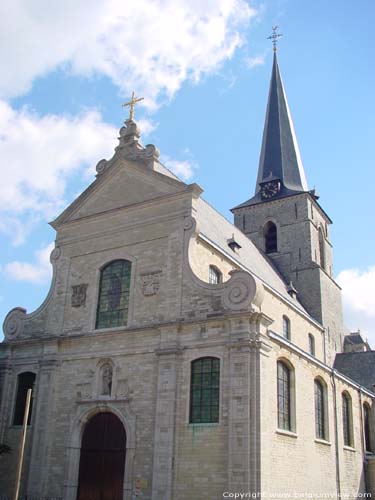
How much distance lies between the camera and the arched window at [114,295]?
18406 millimetres

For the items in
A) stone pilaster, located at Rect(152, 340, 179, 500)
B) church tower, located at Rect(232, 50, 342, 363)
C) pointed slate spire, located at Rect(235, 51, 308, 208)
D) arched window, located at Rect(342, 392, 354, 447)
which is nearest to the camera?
stone pilaster, located at Rect(152, 340, 179, 500)

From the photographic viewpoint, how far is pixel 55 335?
19.2m

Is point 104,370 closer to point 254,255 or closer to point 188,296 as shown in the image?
point 188,296

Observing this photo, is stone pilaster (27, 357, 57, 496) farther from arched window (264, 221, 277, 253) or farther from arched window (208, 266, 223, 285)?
arched window (264, 221, 277, 253)

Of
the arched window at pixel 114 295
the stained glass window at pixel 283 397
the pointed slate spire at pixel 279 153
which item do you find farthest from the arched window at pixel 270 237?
the stained glass window at pixel 283 397

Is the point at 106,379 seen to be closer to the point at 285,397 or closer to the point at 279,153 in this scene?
the point at 285,397

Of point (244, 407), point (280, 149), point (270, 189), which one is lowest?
point (244, 407)

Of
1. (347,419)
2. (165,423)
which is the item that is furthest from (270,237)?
(165,423)

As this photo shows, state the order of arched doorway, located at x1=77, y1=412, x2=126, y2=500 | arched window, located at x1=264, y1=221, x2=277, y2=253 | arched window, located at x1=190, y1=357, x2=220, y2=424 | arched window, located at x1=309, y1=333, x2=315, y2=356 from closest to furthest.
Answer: arched window, located at x1=190, y1=357, x2=220, y2=424 < arched doorway, located at x1=77, y1=412, x2=126, y2=500 < arched window, located at x1=309, y1=333, x2=315, y2=356 < arched window, located at x1=264, y1=221, x2=277, y2=253

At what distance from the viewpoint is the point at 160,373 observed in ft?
53.3

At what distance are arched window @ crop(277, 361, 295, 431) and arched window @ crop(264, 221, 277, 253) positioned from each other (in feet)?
52.9

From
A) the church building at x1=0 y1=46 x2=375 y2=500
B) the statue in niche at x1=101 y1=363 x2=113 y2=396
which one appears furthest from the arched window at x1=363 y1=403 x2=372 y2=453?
the statue in niche at x1=101 y1=363 x2=113 y2=396

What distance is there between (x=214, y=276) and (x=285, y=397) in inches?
188

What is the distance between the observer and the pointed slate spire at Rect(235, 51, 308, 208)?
34500 millimetres
